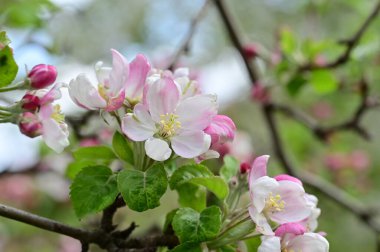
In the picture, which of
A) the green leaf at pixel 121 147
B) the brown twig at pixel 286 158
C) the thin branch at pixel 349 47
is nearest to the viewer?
the green leaf at pixel 121 147

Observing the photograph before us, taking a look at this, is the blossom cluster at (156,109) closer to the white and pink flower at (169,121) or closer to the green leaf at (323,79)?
the white and pink flower at (169,121)

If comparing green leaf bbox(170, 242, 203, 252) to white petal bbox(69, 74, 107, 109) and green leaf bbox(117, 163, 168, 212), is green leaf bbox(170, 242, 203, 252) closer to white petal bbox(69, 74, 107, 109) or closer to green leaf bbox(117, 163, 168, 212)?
green leaf bbox(117, 163, 168, 212)

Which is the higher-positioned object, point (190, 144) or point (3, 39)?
point (3, 39)

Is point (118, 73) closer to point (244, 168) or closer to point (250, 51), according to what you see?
point (244, 168)

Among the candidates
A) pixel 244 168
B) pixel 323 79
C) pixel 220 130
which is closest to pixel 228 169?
pixel 244 168

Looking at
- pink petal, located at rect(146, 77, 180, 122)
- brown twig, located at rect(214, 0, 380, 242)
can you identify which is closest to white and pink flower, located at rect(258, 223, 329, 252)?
pink petal, located at rect(146, 77, 180, 122)

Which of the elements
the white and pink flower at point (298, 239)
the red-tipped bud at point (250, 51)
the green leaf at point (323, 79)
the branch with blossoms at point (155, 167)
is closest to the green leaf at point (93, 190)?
the branch with blossoms at point (155, 167)
